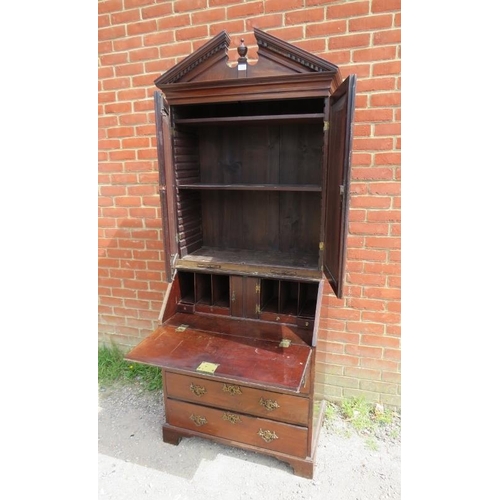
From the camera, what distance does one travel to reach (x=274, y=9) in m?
1.97

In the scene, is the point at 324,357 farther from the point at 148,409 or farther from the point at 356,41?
the point at 356,41

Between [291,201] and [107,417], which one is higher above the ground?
[291,201]

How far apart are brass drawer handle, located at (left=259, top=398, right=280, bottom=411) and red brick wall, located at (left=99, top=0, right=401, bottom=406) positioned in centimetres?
49

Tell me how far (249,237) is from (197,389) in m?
0.93

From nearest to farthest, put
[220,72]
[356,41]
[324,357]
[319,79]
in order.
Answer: [319,79], [220,72], [356,41], [324,357]

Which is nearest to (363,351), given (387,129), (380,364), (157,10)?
→ (380,364)

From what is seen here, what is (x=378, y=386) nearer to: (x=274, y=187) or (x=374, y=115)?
(x=274, y=187)

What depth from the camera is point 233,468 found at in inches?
76.1

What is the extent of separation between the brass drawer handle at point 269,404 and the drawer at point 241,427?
0.08m

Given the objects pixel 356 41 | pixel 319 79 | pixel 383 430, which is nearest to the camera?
pixel 319 79

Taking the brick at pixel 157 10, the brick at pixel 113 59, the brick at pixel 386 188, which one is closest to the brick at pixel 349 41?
the brick at pixel 386 188

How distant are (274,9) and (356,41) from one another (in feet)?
1.66

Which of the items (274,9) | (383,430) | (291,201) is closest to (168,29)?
(274,9)

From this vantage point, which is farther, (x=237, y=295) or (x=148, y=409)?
(x=148, y=409)
